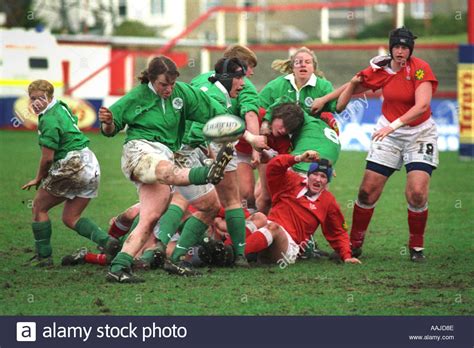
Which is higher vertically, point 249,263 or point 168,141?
point 168,141

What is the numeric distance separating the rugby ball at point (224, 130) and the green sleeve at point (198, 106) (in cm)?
80

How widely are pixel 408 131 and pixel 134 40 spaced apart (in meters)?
26.7

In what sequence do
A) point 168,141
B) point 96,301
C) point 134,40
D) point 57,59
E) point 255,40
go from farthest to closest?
point 255,40 → point 134,40 → point 57,59 → point 168,141 → point 96,301

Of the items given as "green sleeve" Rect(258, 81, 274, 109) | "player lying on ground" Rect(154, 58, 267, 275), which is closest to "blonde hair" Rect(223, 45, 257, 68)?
"green sleeve" Rect(258, 81, 274, 109)

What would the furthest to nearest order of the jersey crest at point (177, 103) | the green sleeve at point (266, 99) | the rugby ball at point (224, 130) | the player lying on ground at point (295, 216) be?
the green sleeve at point (266, 99) → the player lying on ground at point (295, 216) → the jersey crest at point (177, 103) → the rugby ball at point (224, 130)

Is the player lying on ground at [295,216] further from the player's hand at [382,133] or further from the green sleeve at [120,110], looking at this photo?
the green sleeve at [120,110]

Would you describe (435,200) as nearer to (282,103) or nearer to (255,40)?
(282,103)

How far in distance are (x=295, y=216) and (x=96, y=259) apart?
66.1 inches

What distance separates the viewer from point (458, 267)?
→ 10.0 metres

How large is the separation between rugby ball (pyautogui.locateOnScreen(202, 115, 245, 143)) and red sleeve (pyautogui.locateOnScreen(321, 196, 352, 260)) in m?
1.88

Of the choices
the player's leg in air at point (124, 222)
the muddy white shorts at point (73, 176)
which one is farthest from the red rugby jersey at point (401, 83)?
the muddy white shorts at point (73, 176)

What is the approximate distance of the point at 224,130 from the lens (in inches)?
329

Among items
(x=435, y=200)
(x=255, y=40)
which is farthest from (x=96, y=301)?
(x=255, y=40)

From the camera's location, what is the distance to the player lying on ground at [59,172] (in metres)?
9.84
